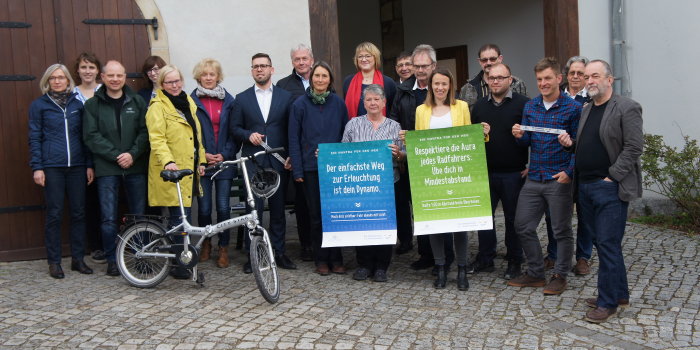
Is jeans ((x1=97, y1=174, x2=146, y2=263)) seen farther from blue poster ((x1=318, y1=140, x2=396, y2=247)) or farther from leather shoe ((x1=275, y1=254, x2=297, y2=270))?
blue poster ((x1=318, y1=140, x2=396, y2=247))

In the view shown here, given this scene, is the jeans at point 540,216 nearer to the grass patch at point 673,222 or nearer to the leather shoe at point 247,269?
the leather shoe at point 247,269

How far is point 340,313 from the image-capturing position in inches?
228

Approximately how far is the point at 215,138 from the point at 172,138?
576 mm

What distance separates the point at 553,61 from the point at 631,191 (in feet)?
4.37

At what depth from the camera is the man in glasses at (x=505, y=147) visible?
644 centimetres

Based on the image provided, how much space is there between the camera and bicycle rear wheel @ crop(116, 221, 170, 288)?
6512 millimetres

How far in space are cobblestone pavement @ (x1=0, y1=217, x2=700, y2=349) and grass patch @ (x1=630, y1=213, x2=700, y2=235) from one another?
1.69 metres

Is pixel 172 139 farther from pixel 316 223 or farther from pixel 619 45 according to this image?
pixel 619 45

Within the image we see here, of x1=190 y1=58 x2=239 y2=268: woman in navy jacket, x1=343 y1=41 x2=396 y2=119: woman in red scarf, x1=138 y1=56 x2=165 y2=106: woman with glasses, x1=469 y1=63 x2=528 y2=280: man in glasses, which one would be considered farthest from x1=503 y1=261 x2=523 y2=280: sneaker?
x1=138 y1=56 x2=165 y2=106: woman with glasses

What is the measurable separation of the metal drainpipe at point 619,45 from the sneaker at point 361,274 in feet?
16.0

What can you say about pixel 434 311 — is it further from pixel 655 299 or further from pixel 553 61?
pixel 553 61

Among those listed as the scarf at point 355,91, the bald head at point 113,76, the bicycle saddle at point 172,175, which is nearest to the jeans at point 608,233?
the scarf at point 355,91

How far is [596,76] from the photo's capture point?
5.46 metres

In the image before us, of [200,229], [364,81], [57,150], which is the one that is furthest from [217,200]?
[364,81]
